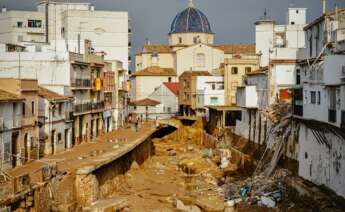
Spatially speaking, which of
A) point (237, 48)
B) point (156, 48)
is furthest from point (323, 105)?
point (156, 48)

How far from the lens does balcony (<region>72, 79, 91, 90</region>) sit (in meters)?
52.5

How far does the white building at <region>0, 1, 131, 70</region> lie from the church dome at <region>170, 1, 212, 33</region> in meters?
19.8

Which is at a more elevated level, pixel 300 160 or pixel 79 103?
pixel 79 103

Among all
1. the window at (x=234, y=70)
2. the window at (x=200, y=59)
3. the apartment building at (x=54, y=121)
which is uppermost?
the window at (x=200, y=59)

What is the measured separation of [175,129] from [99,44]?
16.1 meters

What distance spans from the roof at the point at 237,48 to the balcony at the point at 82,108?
156 feet

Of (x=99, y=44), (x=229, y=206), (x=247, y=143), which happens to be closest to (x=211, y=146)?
(x=247, y=143)

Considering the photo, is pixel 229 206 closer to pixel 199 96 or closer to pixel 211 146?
pixel 211 146

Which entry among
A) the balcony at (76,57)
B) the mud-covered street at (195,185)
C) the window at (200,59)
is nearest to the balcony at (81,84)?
the balcony at (76,57)

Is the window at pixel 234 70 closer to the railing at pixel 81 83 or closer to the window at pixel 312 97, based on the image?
the railing at pixel 81 83

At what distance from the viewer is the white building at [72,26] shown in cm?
8100

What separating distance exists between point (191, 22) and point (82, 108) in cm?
5579

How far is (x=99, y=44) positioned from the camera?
271 ft

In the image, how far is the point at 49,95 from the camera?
148 ft
